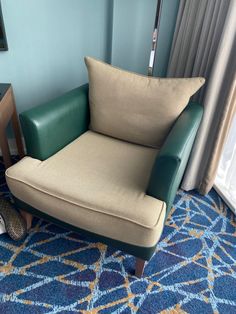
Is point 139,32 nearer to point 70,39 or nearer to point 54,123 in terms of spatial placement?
point 70,39

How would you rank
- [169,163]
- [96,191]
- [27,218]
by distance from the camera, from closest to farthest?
[169,163] → [96,191] → [27,218]

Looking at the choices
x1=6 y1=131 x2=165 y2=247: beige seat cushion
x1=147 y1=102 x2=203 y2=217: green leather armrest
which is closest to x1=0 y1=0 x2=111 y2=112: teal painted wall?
x1=6 y1=131 x2=165 y2=247: beige seat cushion

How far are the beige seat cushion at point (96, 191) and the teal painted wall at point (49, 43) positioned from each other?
0.73 m

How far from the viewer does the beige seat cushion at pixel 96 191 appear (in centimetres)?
93

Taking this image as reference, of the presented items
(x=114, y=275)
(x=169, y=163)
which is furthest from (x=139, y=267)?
(x=169, y=163)

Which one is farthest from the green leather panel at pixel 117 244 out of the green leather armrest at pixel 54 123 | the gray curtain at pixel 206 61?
the gray curtain at pixel 206 61

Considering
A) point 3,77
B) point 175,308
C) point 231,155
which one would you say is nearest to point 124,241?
point 175,308

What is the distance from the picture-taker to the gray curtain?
1229 mm

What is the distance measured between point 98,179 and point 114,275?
0.49m

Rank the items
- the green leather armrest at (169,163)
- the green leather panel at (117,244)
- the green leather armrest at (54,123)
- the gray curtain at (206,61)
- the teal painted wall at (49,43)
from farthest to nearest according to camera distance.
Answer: the teal painted wall at (49,43), the gray curtain at (206,61), the green leather armrest at (54,123), the green leather panel at (117,244), the green leather armrest at (169,163)

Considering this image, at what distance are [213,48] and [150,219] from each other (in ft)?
3.40

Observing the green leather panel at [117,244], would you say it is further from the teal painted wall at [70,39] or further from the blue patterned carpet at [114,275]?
the teal painted wall at [70,39]

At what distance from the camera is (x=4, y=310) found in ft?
3.20

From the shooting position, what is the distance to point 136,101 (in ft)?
4.24
